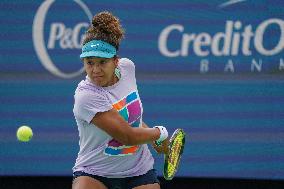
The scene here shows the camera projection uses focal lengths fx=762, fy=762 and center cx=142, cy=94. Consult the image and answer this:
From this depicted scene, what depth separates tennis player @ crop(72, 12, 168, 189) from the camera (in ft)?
14.2

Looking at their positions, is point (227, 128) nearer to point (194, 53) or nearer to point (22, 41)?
point (194, 53)

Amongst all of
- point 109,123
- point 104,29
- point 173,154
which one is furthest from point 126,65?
point 173,154

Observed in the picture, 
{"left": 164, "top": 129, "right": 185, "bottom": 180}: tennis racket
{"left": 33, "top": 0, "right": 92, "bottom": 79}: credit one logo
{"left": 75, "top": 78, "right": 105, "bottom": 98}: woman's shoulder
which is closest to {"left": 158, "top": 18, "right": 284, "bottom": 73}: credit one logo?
{"left": 33, "top": 0, "right": 92, "bottom": 79}: credit one logo

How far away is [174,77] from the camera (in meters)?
6.97

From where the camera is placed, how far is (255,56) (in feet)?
22.6

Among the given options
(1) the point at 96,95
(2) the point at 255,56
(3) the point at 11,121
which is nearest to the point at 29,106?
(3) the point at 11,121

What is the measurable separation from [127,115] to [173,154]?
0.63 m

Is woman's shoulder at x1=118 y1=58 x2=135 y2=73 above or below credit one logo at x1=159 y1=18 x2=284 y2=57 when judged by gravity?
below

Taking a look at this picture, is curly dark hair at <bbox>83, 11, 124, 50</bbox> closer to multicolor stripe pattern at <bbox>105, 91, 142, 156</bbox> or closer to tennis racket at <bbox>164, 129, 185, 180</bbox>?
multicolor stripe pattern at <bbox>105, 91, 142, 156</bbox>

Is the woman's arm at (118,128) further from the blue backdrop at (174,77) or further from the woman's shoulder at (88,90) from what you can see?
the blue backdrop at (174,77)

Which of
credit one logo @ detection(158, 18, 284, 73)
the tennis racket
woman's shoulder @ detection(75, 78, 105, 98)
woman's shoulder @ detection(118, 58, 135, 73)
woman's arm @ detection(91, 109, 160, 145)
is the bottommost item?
the tennis racket

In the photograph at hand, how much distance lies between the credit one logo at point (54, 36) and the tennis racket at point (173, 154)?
7.18ft

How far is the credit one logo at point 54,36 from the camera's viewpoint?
277 inches

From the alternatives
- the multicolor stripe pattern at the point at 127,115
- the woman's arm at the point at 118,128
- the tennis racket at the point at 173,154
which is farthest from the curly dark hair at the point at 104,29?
the tennis racket at the point at 173,154
